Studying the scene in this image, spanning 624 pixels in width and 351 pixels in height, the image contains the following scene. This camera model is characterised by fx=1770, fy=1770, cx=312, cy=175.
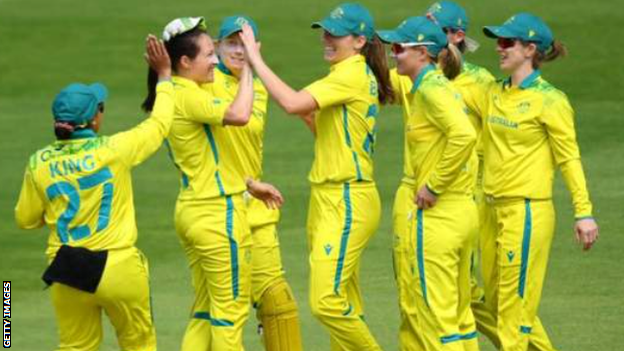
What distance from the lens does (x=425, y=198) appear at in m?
10.2

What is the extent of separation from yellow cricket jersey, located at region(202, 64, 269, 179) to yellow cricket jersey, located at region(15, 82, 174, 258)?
0.83 metres

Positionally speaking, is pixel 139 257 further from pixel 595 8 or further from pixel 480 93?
pixel 595 8

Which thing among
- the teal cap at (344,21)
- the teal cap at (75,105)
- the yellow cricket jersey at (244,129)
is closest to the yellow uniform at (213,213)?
the yellow cricket jersey at (244,129)

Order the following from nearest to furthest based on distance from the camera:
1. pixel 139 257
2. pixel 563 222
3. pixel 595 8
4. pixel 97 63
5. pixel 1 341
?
pixel 139 257
pixel 1 341
pixel 563 222
pixel 97 63
pixel 595 8

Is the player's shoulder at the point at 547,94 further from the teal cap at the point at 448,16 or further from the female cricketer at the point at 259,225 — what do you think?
the female cricketer at the point at 259,225

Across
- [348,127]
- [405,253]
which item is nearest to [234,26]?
[348,127]

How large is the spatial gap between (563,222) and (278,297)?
520cm

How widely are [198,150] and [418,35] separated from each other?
1.46 meters

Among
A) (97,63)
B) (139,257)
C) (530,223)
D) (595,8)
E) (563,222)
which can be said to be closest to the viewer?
(139,257)

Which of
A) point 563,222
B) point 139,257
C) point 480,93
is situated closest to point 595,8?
point 563,222

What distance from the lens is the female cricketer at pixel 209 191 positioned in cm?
1039

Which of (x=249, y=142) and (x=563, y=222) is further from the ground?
(x=249, y=142)

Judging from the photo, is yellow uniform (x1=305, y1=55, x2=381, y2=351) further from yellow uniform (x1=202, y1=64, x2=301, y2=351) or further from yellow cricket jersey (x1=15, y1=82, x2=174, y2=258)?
yellow cricket jersey (x1=15, y1=82, x2=174, y2=258)

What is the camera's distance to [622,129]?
63.4ft
